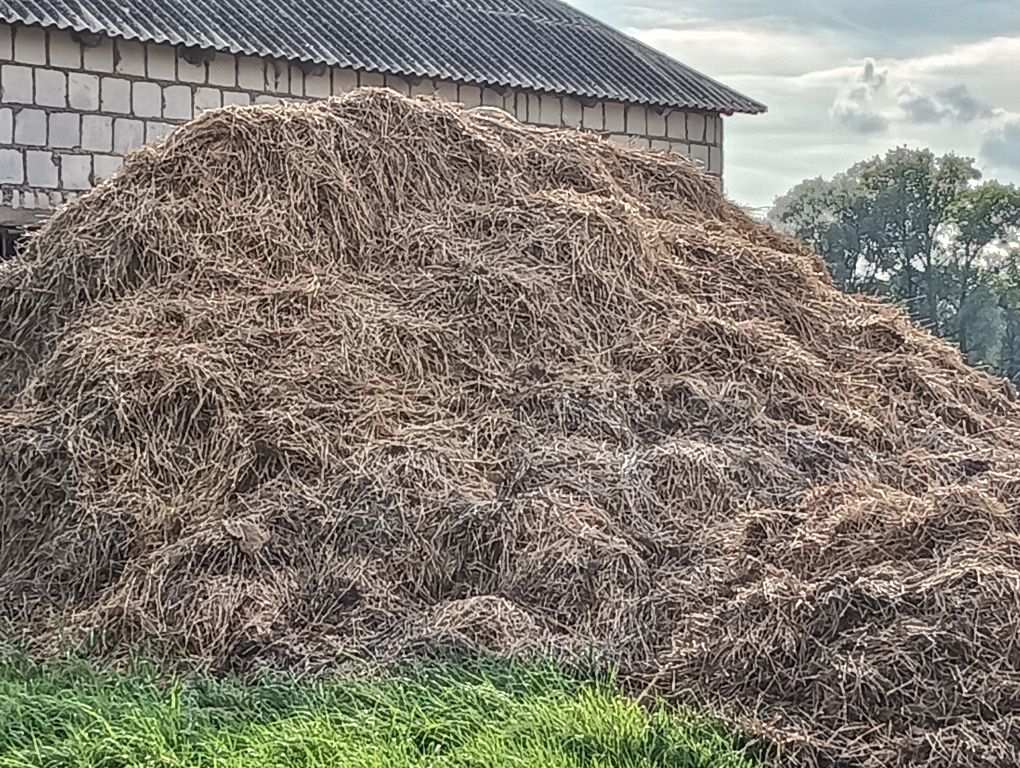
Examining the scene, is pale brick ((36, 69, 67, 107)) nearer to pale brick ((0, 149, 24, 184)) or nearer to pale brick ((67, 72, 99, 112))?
pale brick ((67, 72, 99, 112))

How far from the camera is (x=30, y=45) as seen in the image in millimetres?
10016

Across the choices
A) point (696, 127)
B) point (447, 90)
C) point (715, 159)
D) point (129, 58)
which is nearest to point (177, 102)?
point (129, 58)

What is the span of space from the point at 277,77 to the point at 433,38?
190cm

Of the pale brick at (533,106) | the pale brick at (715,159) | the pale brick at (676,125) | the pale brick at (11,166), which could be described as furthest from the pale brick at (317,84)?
the pale brick at (715,159)

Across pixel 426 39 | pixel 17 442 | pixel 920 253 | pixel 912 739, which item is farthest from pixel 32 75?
pixel 920 253

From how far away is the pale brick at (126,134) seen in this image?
34.6 ft

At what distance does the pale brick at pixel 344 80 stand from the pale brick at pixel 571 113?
207cm

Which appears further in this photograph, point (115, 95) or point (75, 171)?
point (115, 95)

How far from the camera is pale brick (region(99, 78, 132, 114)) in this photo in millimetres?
10445

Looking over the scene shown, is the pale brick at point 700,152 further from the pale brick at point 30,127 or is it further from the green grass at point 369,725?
the green grass at point 369,725

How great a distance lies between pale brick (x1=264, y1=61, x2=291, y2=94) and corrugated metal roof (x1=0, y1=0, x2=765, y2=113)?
0.55 ft

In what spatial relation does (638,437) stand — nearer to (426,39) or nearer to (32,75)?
(32,75)

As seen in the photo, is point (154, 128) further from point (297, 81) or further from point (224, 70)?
point (297, 81)

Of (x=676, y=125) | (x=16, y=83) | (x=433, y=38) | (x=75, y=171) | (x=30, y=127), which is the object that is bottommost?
(x=75, y=171)
